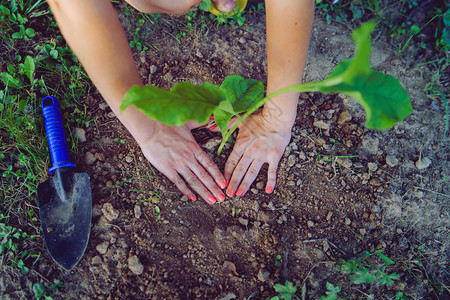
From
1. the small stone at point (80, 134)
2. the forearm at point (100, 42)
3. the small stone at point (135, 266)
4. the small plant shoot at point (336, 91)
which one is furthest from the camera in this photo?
the small stone at point (80, 134)

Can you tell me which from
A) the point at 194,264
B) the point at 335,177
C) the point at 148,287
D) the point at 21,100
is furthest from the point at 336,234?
the point at 21,100

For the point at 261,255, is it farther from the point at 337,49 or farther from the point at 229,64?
the point at 337,49

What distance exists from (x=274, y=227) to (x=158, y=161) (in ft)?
2.20

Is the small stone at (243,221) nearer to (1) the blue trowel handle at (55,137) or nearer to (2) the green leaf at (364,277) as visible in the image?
(2) the green leaf at (364,277)

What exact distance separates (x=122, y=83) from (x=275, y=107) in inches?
29.5

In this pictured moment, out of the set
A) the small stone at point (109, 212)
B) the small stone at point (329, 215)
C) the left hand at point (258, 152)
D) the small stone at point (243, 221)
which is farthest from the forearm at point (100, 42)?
the small stone at point (329, 215)

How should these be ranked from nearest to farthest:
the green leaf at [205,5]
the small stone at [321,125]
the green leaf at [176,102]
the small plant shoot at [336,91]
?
the small plant shoot at [336,91] → the green leaf at [176,102] → the small stone at [321,125] → the green leaf at [205,5]

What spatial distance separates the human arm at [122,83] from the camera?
1.31 m

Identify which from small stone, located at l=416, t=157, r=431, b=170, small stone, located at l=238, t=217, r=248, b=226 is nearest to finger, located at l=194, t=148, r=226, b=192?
small stone, located at l=238, t=217, r=248, b=226

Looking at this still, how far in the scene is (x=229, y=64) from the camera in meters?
1.98

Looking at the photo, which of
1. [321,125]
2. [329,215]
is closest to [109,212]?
[329,215]

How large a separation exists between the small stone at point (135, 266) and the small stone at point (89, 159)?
55 centimetres

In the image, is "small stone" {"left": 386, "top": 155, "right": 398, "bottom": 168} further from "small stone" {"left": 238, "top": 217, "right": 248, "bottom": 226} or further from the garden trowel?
the garden trowel

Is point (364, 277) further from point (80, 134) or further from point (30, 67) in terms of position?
point (30, 67)
